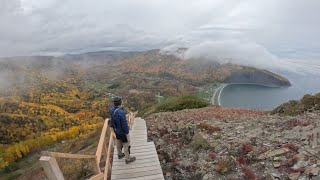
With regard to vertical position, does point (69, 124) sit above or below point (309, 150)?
below

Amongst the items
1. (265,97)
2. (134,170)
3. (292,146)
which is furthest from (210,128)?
(265,97)

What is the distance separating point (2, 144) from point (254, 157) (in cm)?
14129

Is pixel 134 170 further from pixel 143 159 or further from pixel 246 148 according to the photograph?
pixel 246 148

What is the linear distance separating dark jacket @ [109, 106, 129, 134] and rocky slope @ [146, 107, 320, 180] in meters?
2.22

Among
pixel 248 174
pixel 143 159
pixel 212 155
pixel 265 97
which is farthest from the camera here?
pixel 265 97

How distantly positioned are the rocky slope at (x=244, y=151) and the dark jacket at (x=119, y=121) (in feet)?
7.29

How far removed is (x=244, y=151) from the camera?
411 inches

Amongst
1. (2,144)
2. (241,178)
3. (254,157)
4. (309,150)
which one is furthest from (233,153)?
(2,144)

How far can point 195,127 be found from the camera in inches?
560

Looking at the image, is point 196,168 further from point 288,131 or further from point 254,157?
point 288,131

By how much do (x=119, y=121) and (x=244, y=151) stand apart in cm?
415

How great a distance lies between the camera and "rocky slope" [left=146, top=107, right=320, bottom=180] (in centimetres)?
900

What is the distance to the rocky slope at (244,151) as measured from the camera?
9000 millimetres

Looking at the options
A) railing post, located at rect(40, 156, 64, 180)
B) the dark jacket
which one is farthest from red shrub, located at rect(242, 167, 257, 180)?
railing post, located at rect(40, 156, 64, 180)
